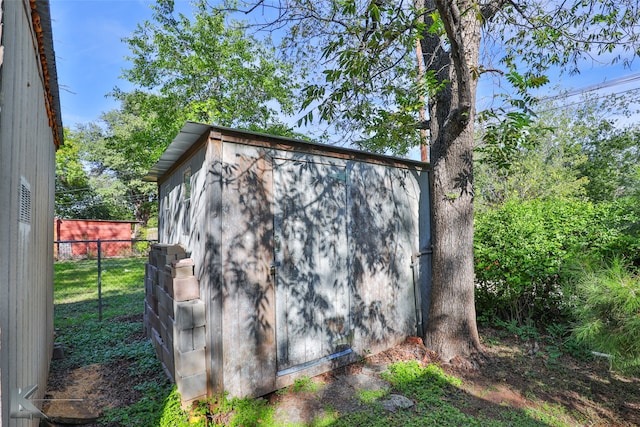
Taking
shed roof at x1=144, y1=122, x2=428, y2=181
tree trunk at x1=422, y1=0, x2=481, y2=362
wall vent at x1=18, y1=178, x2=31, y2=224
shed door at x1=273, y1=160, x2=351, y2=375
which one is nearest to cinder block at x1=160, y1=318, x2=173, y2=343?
shed door at x1=273, y1=160, x2=351, y2=375

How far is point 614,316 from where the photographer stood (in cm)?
238

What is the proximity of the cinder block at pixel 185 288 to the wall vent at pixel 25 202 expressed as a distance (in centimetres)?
110

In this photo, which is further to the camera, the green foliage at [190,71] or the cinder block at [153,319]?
the green foliage at [190,71]

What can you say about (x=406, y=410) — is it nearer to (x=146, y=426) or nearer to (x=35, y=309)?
(x=146, y=426)

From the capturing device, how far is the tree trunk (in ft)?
12.0

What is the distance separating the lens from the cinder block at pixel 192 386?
2.52 meters

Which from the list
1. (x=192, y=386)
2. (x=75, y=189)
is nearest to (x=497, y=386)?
(x=192, y=386)

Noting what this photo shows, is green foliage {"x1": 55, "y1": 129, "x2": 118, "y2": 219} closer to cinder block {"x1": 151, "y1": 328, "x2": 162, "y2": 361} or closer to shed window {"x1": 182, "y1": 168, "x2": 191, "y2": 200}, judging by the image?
cinder block {"x1": 151, "y1": 328, "x2": 162, "y2": 361}

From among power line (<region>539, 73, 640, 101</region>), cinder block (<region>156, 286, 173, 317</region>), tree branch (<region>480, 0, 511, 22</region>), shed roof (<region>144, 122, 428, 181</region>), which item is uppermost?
power line (<region>539, 73, 640, 101</region>)

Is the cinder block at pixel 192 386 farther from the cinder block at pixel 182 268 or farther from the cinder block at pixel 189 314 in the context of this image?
the cinder block at pixel 182 268

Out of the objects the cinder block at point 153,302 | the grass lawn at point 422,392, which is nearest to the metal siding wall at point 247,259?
the grass lawn at point 422,392

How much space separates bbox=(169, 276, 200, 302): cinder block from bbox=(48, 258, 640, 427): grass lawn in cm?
87

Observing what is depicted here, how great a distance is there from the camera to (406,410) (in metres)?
2.69

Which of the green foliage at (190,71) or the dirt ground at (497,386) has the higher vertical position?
the green foliage at (190,71)
